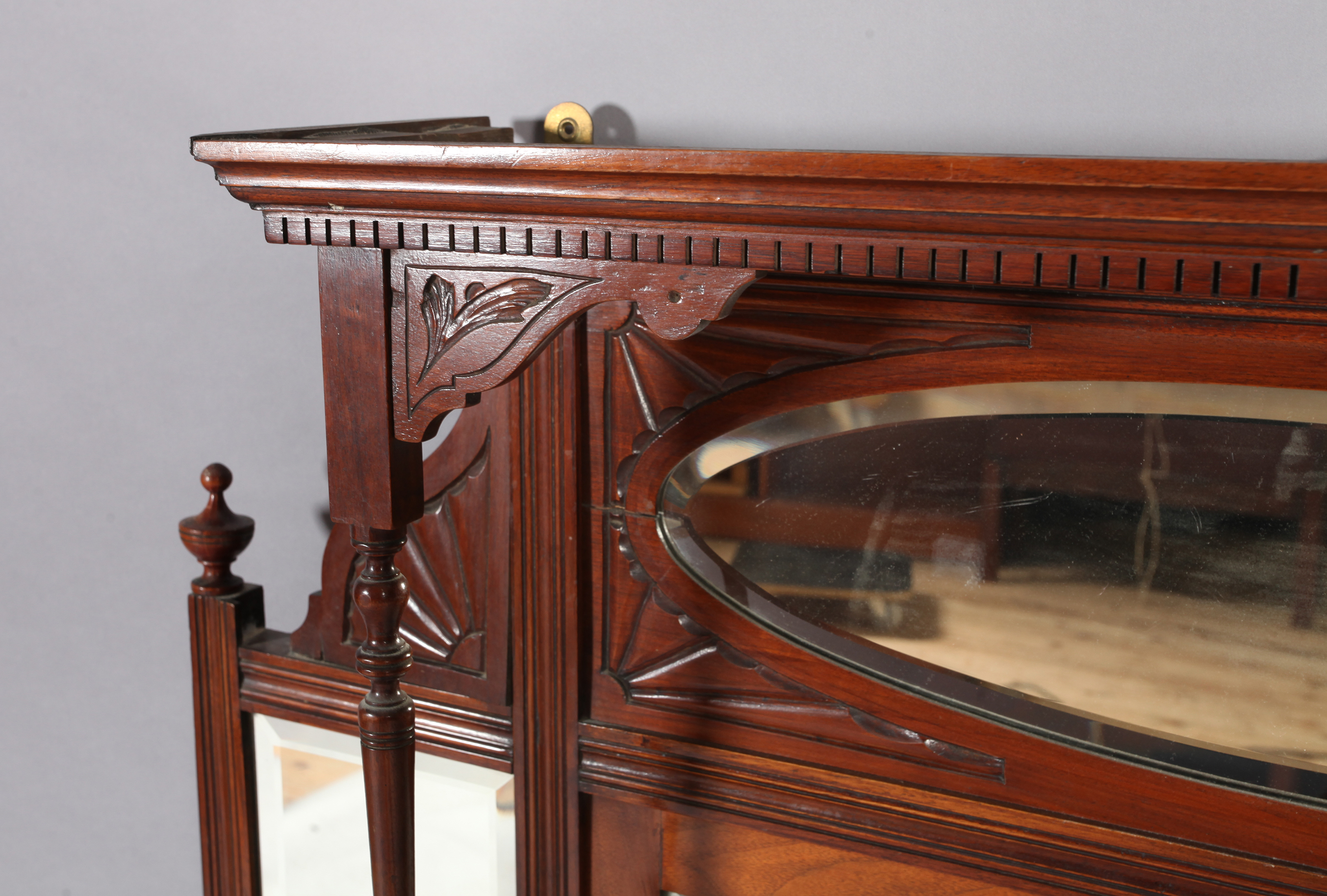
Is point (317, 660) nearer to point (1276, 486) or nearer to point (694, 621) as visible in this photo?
point (694, 621)

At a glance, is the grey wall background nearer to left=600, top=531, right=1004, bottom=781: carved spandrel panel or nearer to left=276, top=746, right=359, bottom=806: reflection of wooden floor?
left=276, top=746, right=359, bottom=806: reflection of wooden floor

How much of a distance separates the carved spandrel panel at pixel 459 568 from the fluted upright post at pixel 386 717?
0.19m

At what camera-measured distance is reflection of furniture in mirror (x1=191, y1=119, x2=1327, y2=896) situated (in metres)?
0.60

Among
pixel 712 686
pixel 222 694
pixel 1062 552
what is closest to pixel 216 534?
pixel 222 694

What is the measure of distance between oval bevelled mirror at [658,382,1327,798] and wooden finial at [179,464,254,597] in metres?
0.45

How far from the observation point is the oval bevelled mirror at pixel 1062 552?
783 millimetres

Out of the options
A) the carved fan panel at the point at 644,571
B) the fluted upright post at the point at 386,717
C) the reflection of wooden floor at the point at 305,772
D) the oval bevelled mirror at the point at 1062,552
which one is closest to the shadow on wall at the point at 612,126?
the carved fan panel at the point at 644,571

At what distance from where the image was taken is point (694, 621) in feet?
3.11

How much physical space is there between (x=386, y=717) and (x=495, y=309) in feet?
1.02

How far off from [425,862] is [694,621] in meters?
0.39

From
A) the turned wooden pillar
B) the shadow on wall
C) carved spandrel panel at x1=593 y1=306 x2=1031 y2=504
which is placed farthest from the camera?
the shadow on wall

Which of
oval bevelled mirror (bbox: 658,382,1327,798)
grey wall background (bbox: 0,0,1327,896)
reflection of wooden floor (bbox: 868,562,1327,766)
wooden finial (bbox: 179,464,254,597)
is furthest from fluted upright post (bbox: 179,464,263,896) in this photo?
reflection of wooden floor (bbox: 868,562,1327,766)

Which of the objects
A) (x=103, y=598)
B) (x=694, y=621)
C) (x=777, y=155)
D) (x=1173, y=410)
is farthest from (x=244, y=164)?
(x=103, y=598)

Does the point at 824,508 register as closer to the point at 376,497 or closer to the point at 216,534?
the point at 376,497
